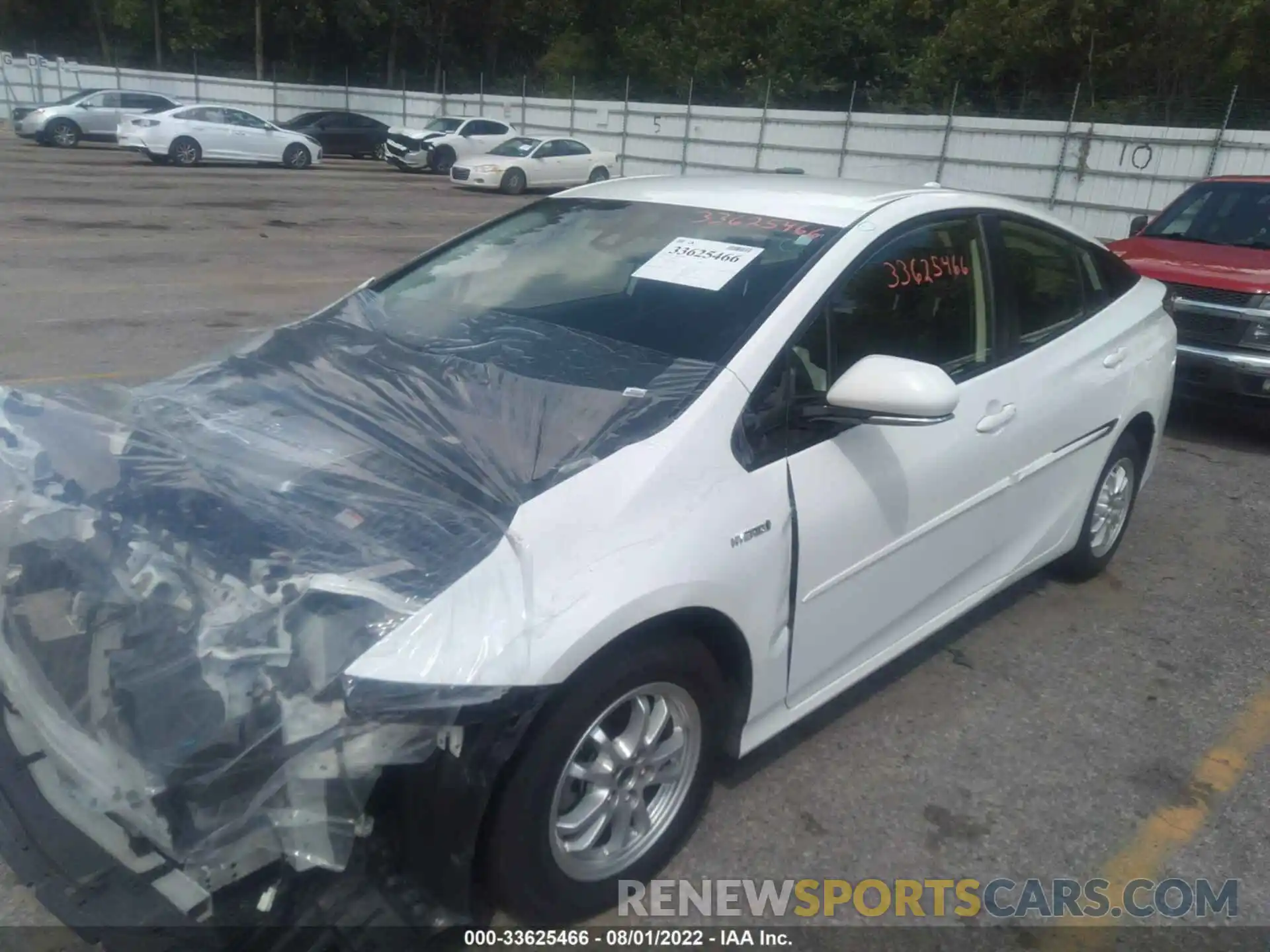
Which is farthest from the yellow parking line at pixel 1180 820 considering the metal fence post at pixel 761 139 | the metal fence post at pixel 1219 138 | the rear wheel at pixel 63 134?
the rear wheel at pixel 63 134

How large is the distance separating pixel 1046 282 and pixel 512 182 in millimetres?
21775

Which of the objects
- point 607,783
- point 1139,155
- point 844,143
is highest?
point 1139,155

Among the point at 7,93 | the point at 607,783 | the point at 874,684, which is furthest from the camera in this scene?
the point at 7,93

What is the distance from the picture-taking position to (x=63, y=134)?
2658 centimetres

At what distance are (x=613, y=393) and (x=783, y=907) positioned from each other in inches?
55.4

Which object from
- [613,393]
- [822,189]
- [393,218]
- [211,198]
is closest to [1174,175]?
[393,218]

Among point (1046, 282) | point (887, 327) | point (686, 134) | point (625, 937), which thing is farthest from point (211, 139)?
point (625, 937)

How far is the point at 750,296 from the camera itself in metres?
3.00

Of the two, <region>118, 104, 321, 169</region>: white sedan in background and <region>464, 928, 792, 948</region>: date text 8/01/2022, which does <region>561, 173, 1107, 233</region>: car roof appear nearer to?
<region>464, 928, 792, 948</region>: date text 8/01/2022

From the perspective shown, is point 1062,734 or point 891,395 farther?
point 1062,734

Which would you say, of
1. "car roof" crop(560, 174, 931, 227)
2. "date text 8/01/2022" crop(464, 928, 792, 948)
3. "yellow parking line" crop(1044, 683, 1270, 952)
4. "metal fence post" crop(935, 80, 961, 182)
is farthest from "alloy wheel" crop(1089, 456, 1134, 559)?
"metal fence post" crop(935, 80, 961, 182)

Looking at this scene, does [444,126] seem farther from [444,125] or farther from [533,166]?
[533,166]

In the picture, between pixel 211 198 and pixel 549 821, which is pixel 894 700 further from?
pixel 211 198

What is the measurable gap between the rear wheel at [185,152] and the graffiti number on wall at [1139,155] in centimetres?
1988
